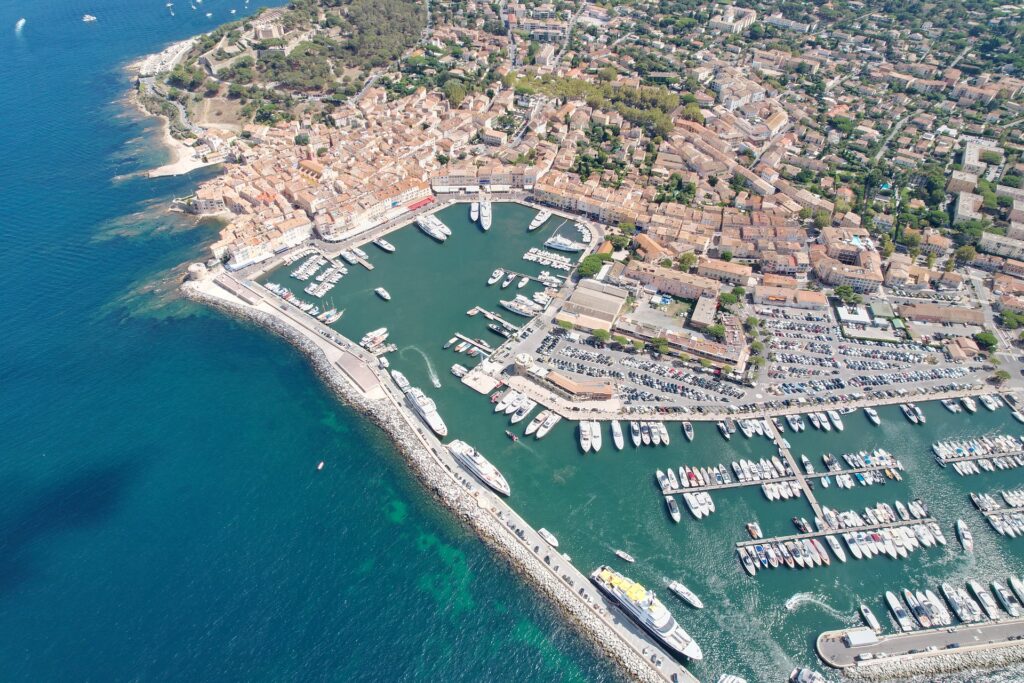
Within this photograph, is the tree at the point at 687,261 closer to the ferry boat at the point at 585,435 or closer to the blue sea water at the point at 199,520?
the ferry boat at the point at 585,435

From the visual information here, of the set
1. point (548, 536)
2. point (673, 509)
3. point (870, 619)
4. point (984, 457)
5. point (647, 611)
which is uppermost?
point (984, 457)

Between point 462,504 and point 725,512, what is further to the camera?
point 462,504

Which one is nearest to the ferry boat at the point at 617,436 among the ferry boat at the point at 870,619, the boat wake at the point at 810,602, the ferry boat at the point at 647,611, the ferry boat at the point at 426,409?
the ferry boat at the point at 647,611

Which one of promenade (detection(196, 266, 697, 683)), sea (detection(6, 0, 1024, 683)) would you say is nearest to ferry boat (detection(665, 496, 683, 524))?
sea (detection(6, 0, 1024, 683))

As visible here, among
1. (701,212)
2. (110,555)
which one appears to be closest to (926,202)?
(701,212)

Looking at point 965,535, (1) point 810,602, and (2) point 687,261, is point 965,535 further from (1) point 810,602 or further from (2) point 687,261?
(2) point 687,261

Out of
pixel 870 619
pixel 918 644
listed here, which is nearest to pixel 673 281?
pixel 870 619
